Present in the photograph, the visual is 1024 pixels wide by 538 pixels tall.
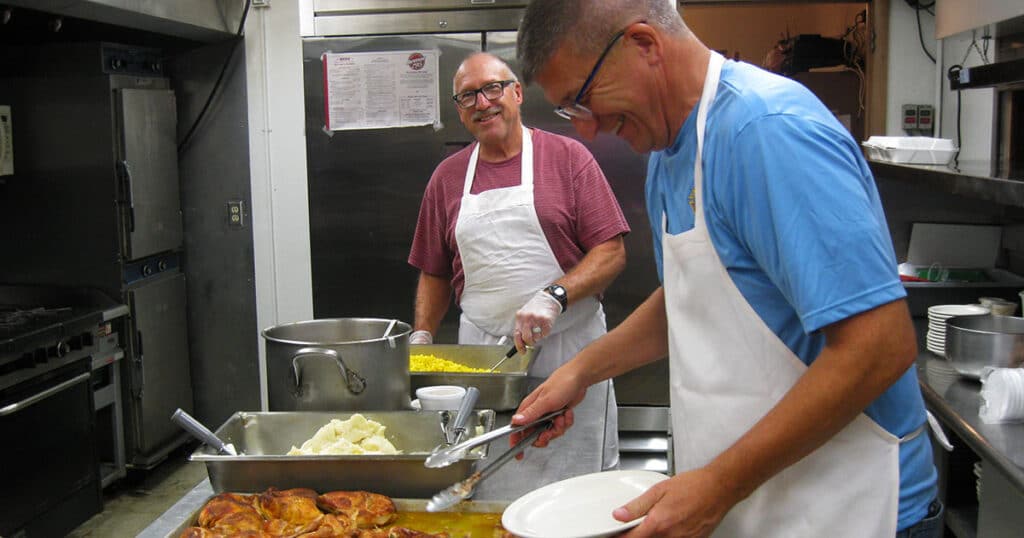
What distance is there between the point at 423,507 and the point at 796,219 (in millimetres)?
904

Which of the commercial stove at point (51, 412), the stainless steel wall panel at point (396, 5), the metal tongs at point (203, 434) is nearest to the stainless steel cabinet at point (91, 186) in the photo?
the commercial stove at point (51, 412)

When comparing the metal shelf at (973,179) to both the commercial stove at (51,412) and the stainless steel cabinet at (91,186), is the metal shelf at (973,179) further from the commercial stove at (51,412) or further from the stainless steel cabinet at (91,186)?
the stainless steel cabinet at (91,186)

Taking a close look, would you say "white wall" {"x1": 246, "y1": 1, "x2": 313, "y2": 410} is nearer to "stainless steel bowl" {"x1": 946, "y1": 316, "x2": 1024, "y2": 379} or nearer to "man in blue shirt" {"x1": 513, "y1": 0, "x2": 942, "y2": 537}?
"stainless steel bowl" {"x1": 946, "y1": 316, "x2": 1024, "y2": 379}

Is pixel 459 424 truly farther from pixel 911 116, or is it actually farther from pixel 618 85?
pixel 911 116

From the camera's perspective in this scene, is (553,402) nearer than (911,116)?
Yes

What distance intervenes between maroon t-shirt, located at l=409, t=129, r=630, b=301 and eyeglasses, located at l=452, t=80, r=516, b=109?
0.26 metres

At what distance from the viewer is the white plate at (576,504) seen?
4.68ft

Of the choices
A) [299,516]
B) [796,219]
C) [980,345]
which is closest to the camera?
[796,219]

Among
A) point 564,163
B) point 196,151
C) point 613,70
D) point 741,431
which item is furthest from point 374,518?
point 196,151

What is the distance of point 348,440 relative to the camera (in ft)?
6.06

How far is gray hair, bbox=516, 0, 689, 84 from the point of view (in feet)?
4.29

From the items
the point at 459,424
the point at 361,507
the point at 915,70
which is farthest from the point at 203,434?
the point at 915,70

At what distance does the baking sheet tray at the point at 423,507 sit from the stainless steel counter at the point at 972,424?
1191 millimetres

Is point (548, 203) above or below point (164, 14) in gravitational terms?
below
